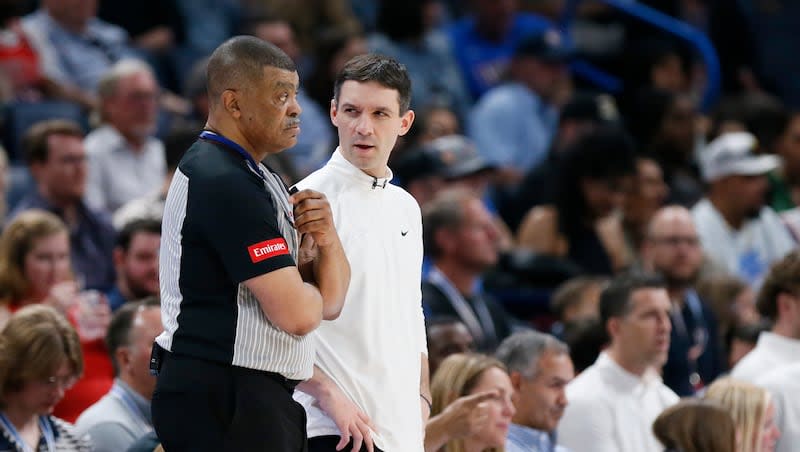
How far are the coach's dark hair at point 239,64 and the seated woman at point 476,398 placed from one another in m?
1.58

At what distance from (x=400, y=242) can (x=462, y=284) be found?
3.86m

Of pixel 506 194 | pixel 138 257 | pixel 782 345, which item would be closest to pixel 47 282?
pixel 138 257

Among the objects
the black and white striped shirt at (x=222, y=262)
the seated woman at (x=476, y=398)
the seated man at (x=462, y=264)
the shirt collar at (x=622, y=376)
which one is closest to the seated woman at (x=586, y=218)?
the seated man at (x=462, y=264)

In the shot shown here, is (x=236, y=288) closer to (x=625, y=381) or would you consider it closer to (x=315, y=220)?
(x=315, y=220)

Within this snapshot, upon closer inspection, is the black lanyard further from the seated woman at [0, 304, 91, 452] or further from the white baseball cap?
the white baseball cap

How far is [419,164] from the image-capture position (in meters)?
8.73

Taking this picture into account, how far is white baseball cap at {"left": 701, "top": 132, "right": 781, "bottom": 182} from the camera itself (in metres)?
9.73

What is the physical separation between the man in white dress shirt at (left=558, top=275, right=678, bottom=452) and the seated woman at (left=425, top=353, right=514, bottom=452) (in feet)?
3.59

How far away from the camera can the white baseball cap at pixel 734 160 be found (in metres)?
9.73

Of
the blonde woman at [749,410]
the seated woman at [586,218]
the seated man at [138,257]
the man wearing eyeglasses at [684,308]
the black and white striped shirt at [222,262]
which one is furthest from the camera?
the seated woman at [586,218]

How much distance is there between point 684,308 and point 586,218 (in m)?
1.20

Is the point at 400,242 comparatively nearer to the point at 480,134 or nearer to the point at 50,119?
the point at 50,119

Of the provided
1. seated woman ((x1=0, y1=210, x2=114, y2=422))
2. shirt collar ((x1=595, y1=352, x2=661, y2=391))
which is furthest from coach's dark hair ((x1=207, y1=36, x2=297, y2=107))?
shirt collar ((x1=595, y1=352, x2=661, y2=391))

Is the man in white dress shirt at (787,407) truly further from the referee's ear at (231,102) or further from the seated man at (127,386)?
the referee's ear at (231,102)
